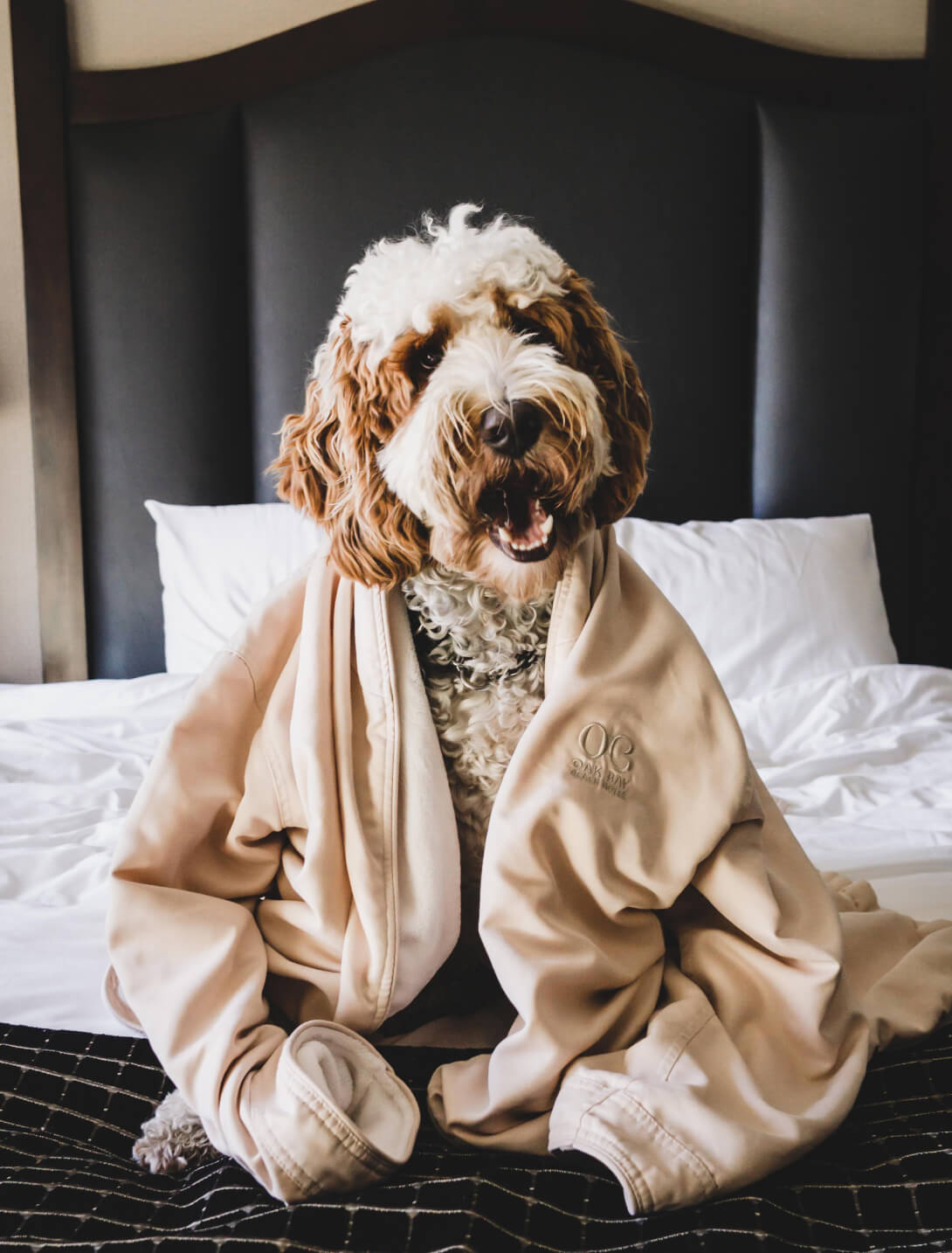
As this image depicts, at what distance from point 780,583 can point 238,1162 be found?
183cm

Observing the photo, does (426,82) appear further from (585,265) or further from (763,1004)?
(763,1004)

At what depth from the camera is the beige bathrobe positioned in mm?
878

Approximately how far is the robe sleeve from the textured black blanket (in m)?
0.04

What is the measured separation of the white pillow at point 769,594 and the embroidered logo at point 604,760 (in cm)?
132

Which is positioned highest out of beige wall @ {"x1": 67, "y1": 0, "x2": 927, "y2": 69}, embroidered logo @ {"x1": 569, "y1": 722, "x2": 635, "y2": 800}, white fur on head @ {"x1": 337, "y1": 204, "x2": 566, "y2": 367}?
beige wall @ {"x1": 67, "y1": 0, "x2": 927, "y2": 69}

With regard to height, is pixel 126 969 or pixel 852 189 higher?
pixel 852 189

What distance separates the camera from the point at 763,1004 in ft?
3.17

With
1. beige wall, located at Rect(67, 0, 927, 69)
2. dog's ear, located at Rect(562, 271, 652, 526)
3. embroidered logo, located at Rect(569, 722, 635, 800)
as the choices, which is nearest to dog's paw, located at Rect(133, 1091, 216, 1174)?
embroidered logo, located at Rect(569, 722, 635, 800)

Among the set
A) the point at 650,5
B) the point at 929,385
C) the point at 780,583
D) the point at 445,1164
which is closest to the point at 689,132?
the point at 650,5

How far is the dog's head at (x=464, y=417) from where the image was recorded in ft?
3.17

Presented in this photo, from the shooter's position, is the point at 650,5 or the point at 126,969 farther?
the point at 650,5

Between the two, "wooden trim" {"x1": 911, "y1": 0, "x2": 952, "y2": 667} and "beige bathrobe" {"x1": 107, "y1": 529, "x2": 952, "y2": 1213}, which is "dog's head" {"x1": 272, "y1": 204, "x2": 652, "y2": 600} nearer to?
"beige bathrobe" {"x1": 107, "y1": 529, "x2": 952, "y2": 1213}

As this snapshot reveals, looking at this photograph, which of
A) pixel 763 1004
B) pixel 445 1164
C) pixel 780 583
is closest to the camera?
pixel 445 1164

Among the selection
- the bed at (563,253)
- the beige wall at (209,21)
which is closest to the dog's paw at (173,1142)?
the bed at (563,253)
